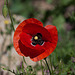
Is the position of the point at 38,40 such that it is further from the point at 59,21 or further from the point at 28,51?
the point at 59,21

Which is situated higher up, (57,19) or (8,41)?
(57,19)

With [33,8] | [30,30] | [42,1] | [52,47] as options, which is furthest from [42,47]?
[42,1]

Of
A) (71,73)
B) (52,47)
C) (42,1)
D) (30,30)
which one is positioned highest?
(42,1)

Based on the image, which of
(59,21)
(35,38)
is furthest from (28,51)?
(59,21)

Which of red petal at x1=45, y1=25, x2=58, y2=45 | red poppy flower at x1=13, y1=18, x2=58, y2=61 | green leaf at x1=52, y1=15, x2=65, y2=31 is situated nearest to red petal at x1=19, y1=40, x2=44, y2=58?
red poppy flower at x1=13, y1=18, x2=58, y2=61

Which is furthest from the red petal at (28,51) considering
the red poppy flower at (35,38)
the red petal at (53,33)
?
the red petal at (53,33)

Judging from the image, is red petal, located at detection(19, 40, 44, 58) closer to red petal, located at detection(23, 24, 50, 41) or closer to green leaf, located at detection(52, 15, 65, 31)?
red petal, located at detection(23, 24, 50, 41)

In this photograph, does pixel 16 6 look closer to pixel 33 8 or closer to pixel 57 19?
pixel 33 8

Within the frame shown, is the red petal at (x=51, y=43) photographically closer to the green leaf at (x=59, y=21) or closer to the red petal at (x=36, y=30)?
the red petal at (x=36, y=30)

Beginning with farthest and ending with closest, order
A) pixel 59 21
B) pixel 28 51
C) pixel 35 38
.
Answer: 1. pixel 59 21
2. pixel 35 38
3. pixel 28 51
